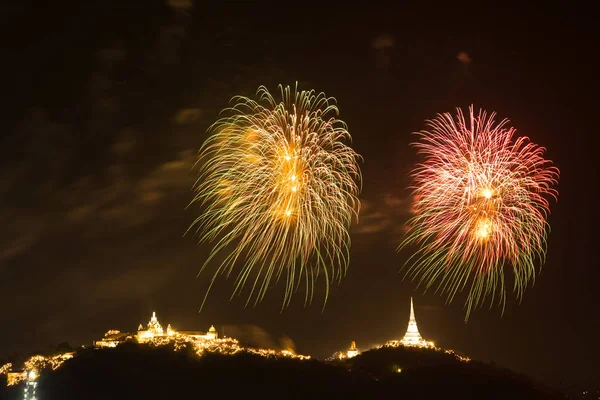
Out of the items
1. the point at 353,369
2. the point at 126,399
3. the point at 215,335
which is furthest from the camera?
the point at 215,335

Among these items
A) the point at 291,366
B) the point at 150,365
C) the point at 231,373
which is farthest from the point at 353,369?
the point at 150,365

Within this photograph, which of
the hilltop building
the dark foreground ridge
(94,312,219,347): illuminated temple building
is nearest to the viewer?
the dark foreground ridge

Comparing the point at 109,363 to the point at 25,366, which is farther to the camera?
the point at 25,366

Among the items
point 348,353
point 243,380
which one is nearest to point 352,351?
point 348,353

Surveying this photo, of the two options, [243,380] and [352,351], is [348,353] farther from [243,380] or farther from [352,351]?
[243,380]

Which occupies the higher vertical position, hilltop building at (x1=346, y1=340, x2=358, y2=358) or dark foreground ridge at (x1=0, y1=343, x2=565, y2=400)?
hilltop building at (x1=346, y1=340, x2=358, y2=358)

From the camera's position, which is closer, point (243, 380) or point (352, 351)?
point (243, 380)

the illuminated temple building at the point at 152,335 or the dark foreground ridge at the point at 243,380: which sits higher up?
the illuminated temple building at the point at 152,335

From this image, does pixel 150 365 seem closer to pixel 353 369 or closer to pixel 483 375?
pixel 353 369
